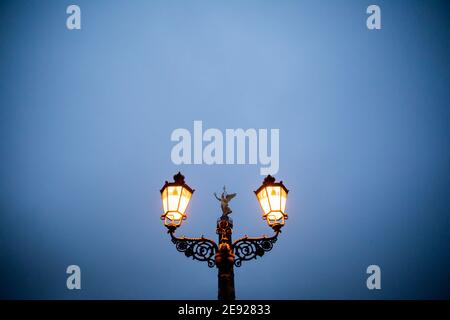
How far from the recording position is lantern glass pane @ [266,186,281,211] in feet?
20.2

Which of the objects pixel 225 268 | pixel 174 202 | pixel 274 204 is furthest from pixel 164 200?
pixel 274 204

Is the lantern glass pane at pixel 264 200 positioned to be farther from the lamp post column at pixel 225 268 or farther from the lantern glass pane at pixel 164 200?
the lantern glass pane at pixel 164 200

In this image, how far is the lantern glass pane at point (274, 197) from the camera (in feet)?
20.2

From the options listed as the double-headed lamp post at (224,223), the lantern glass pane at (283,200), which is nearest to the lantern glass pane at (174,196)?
the double-headed lamp post at (224,223)

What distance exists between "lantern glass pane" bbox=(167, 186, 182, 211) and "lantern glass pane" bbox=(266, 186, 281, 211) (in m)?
1.55

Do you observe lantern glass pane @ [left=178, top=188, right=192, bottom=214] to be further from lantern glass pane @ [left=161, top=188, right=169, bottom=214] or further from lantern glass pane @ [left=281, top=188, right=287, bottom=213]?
lantern glass pane @ [left=281, top=188, right=287, bottom=213]

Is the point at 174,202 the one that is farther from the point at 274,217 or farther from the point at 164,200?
the point at 274,217

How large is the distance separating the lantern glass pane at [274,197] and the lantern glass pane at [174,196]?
155 cm

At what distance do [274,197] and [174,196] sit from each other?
170 cm
